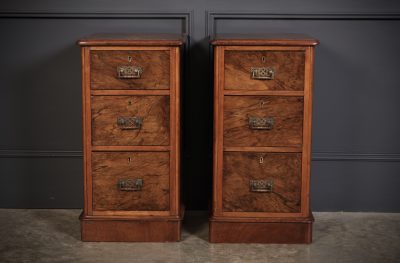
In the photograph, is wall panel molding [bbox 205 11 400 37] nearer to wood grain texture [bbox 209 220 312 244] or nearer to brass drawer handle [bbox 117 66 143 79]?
brass drawer handle [bbox 117 66 143 79]

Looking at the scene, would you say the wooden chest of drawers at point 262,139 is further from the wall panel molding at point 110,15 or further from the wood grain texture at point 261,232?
the wall panel molding at point 110,15

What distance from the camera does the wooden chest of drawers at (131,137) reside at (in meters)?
3.16

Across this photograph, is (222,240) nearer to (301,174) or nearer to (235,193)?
(235,193)

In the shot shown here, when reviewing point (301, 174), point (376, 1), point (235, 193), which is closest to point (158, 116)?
point (235, 193)

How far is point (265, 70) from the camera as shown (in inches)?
124

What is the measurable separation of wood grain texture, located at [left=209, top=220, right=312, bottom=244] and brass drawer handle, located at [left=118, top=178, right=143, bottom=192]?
0.36 metres

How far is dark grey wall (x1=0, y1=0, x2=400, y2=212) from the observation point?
11.9 ft

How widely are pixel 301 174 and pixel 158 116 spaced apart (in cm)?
68

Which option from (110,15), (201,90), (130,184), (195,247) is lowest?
(195,247)

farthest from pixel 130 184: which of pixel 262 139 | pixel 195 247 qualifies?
pixel 262 139

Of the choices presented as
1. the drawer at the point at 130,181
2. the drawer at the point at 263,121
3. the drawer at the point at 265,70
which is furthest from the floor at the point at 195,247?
the drawer at the point at 265,70

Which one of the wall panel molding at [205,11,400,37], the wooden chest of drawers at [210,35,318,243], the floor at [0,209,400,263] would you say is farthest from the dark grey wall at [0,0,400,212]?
the wooden chest of drawers at [210,35,318,243]

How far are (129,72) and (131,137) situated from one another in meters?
0.29

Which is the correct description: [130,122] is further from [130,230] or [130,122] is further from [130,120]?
[130,230]
